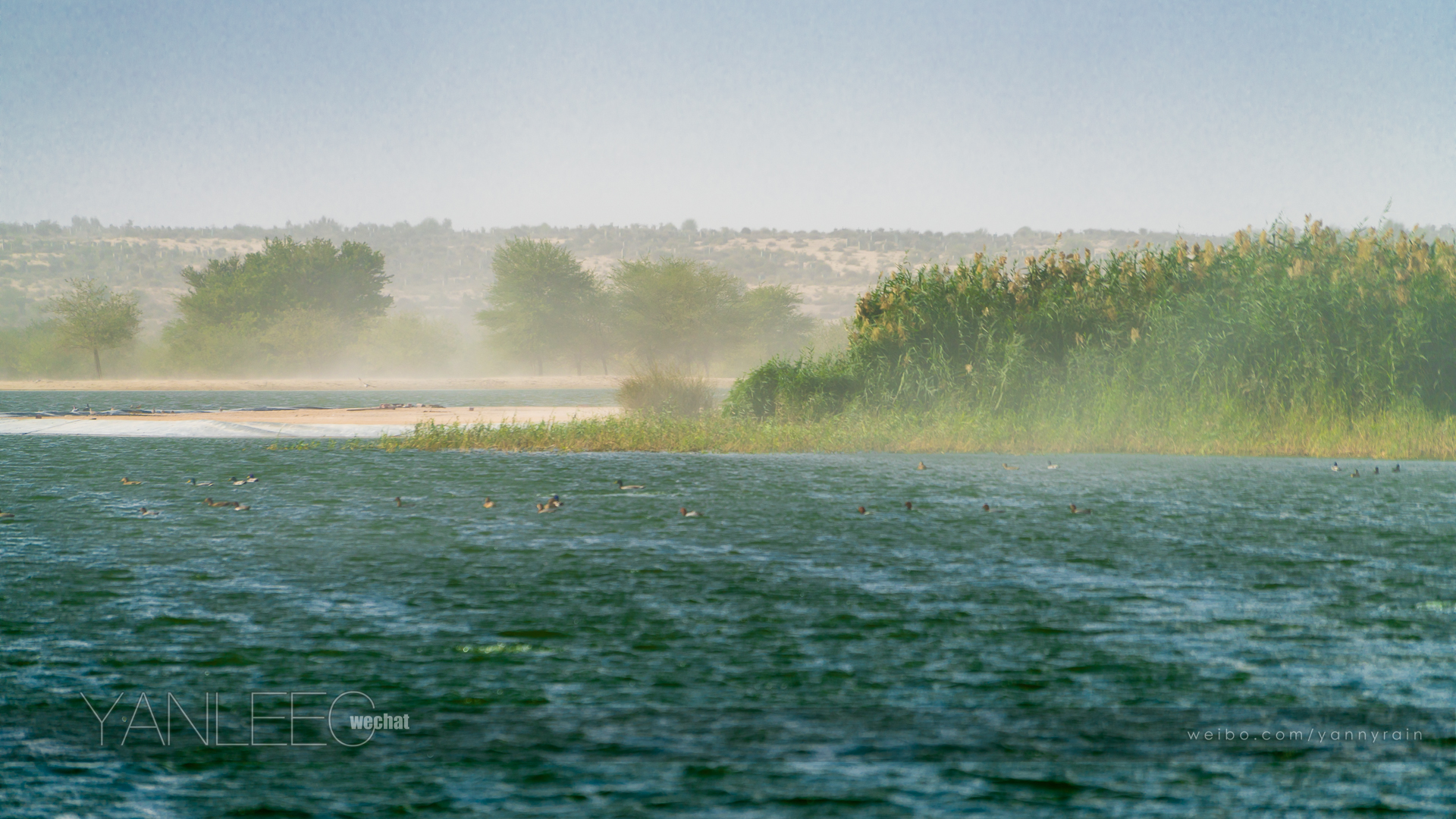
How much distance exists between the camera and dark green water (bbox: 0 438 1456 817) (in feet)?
16.5

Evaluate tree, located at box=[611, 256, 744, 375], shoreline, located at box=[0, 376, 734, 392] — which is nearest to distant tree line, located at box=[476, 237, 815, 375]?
tree, located at box=[611, 256, 744, 375]

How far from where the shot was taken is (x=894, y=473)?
17.6m

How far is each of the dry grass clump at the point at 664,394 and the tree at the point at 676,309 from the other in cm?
4320

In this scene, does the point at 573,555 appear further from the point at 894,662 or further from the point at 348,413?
the point at 348,413

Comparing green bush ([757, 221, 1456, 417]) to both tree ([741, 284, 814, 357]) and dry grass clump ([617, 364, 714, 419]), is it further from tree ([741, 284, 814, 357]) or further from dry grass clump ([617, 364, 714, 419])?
tree ([741, 284, 814, 357])

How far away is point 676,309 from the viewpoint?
2751 inches

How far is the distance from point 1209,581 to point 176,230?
525 ft

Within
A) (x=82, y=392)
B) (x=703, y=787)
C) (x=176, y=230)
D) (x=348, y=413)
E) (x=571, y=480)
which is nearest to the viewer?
(x=703, y=787)

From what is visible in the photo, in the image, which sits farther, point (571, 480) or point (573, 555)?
point (571, 480)

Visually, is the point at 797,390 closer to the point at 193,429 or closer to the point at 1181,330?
the point at 1181,330

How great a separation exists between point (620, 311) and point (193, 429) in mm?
46150

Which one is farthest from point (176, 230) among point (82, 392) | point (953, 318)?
point (953, 318)

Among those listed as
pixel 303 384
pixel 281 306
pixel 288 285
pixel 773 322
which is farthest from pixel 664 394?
pixel 288 285

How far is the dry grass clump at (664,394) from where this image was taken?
2506 cm
